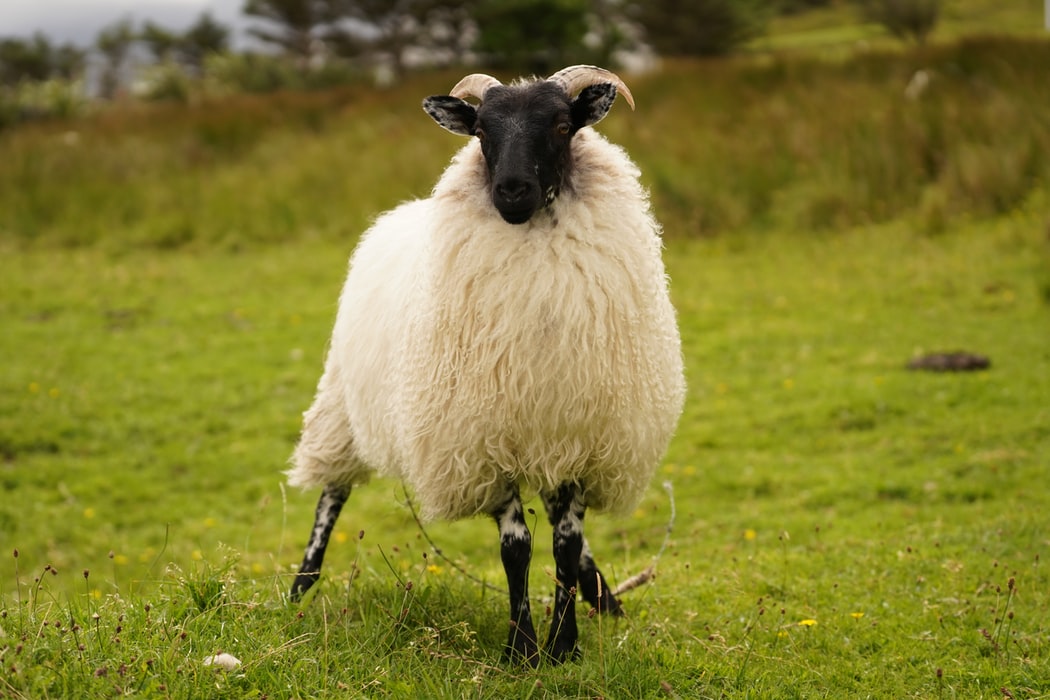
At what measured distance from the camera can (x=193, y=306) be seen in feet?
44.2

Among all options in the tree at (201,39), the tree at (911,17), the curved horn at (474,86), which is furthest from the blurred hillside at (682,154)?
the tree at (201,39)

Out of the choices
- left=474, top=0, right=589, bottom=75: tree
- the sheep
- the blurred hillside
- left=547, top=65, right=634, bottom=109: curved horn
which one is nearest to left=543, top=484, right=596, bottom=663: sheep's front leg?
the sheep

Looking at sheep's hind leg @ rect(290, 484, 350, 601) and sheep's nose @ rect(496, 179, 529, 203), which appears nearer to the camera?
sheep's nose @ rect(496, 179, 529, 203)

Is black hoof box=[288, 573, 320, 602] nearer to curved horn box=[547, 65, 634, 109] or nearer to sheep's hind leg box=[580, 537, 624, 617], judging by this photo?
sheep's hind leg box=[580, 537, 624, 617]

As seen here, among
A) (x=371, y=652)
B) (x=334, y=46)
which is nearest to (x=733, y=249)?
(x=371, y=652)

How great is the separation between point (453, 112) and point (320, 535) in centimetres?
246

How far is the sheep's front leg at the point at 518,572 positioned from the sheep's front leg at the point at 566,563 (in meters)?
0.12

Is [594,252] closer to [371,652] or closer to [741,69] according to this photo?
[371,652]

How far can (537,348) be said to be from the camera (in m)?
4.22

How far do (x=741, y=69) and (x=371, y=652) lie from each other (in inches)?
670

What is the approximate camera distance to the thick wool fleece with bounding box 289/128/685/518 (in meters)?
4.23

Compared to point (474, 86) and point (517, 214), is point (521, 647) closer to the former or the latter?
point (517, 214)

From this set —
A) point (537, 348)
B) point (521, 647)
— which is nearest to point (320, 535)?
point (521, 647)

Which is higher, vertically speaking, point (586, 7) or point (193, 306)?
point (586, 7)
